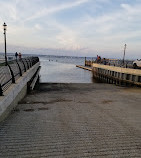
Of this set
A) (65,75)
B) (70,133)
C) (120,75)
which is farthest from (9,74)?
(65,75)

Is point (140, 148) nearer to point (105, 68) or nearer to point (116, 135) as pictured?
point (116, 135)

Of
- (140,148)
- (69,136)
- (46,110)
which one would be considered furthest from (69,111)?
(140,148)

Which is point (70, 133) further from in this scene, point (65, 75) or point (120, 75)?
point (65, 75)

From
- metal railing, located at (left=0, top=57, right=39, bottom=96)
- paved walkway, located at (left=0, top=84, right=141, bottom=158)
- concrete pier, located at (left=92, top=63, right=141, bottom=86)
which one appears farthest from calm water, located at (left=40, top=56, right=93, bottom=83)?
paved walkway, located at (left=0, top=84, right=141, bottom=158)

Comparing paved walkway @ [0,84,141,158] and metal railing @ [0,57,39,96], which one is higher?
metal railing @ [0,57,39,96]

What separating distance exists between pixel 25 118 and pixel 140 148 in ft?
15.9

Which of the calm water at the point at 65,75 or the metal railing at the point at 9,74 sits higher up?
the metal railing at the point at 9,74

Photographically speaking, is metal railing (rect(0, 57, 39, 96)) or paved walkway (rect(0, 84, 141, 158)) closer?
paved walkway (rect(0, 84, 141, 158))

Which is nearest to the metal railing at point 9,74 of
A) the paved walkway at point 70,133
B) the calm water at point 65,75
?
the paved walkway at point 70,133

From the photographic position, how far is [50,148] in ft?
14.8

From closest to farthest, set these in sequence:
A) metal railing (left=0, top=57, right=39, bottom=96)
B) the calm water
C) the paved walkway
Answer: the paved walkway
metal railing (left=0, top=57, right=39, bottom=96)
the calm water

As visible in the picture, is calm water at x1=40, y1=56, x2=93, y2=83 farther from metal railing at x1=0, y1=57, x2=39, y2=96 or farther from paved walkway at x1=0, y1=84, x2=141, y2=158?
paved walkway at x1=0, y1=84, x2=141, y2=158

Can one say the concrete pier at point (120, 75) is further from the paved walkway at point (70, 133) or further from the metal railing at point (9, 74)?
the metal railing at point (9, 74)

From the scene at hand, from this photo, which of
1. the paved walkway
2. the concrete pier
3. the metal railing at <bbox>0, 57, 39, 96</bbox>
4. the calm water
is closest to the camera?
the paved walkway
